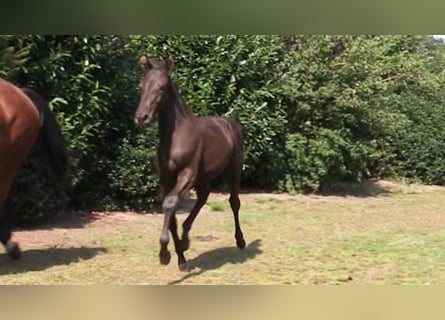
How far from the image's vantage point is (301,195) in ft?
39.4

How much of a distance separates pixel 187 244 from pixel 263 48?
6.53m

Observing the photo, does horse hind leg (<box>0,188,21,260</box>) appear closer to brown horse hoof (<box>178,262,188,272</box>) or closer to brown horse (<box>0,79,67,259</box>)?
brown horse (<box>0,79,67,259</box>)

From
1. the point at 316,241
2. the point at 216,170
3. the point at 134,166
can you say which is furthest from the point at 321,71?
the point at 216,170

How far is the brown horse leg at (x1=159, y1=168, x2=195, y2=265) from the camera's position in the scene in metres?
5.05

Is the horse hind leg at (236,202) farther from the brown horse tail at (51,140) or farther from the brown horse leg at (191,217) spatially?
the brown horse tail at (51,140)

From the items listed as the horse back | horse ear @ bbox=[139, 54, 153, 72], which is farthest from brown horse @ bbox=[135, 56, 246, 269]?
the horse back

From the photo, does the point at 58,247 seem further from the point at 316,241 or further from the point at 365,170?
the point at 365,170

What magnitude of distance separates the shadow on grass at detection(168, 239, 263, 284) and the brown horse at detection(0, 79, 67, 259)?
1.67m

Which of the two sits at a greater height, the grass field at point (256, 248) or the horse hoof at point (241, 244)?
the horse hoof at point (241, 244)

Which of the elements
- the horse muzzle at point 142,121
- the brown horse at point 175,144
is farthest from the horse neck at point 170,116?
the horse muzzle at point 142,121

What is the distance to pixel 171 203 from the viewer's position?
5133 mm

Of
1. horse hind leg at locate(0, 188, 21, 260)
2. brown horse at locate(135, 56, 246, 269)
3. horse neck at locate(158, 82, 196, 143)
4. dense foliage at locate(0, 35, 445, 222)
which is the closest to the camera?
brown horse at locate(135, 56, 246, 269)

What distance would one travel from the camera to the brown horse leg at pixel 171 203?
5.05 meters
